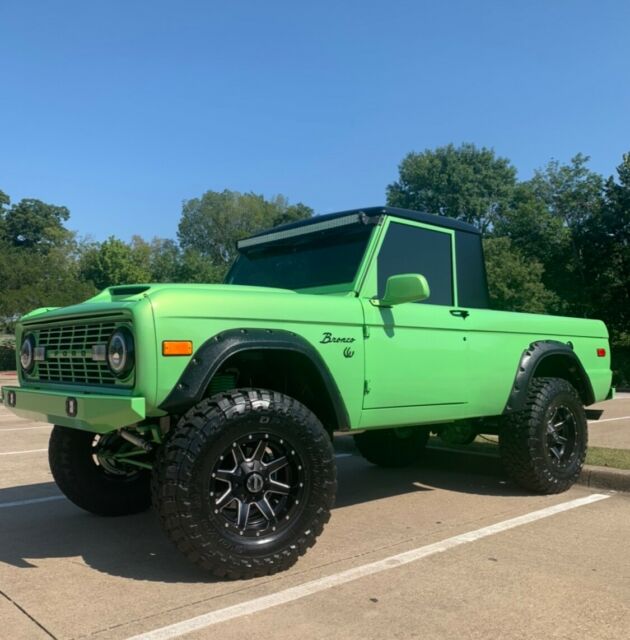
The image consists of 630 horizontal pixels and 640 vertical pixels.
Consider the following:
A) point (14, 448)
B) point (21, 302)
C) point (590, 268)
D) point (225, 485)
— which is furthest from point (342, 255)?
point (21, 302)

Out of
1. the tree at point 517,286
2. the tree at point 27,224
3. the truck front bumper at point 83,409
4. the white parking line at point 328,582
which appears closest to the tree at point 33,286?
the tree at point 517,286

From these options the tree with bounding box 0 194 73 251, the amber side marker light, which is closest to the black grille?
the amber side marker light

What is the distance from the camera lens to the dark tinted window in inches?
207

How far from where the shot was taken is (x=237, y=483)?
3482mm

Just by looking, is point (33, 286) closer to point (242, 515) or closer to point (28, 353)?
point (28, 353)

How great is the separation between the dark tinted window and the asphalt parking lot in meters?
1.64

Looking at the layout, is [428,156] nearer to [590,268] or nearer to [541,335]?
[590,268]

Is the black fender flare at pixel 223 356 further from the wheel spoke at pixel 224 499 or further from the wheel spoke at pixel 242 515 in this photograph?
the wheel spoke at pixel 242 515

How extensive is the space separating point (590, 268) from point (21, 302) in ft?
92.2

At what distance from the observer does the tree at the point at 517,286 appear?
3080cm

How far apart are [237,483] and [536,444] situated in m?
2.75

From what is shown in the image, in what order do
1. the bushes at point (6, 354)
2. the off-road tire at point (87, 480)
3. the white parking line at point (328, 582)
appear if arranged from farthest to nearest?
1. the bushes at point (6, 354)
2. the off-road tire at point (87, 480)
3. the white parking line at point (328, 582)

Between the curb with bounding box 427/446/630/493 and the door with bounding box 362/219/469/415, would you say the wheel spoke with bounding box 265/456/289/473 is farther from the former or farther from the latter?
the curb with bounding box 427/446/630/493

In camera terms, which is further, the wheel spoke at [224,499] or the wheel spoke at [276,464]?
the wheel spoke at [276,464]
